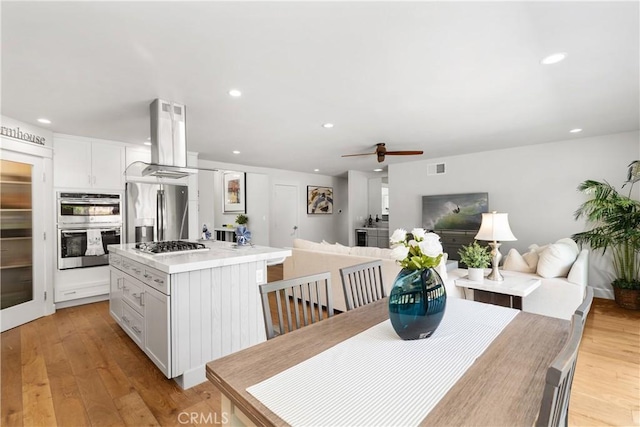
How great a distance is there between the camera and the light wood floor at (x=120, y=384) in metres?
1.84

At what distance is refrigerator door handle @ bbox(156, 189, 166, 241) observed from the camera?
4.48m

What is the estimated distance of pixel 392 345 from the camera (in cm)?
117

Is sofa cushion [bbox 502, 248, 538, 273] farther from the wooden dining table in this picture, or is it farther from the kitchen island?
the kitchen island

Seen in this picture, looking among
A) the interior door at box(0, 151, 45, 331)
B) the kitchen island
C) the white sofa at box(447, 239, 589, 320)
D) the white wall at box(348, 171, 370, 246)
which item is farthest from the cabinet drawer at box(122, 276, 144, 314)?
the white wall at box(348, 171, 370, 246)

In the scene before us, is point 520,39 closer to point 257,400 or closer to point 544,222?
point 257,400

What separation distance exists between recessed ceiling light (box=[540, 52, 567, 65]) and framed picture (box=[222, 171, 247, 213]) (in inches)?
224

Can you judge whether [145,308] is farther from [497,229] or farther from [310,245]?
[497,229]

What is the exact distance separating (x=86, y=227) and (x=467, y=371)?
474 cm

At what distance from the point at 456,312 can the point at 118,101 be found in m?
3.29

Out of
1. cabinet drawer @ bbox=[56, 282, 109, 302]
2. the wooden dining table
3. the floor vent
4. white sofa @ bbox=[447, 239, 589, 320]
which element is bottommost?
cabinet drawer @ bbox=[56, 282, 109, 302]

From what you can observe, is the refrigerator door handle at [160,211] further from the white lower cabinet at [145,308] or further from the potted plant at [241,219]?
the potted plant at [241,219]

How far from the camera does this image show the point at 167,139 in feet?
9.33

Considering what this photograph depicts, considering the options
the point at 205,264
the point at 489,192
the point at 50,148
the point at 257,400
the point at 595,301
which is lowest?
the point at 595,301

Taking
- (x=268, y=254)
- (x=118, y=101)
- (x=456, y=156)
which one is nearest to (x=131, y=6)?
(x=118, y=101)
